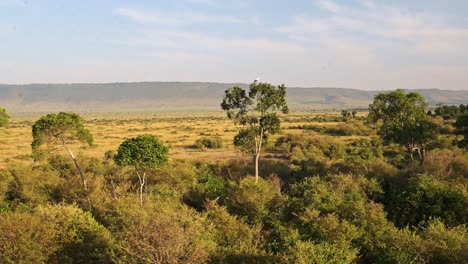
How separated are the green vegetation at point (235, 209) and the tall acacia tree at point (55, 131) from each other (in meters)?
0.07

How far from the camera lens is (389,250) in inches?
543

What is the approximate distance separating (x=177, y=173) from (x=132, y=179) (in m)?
3.00

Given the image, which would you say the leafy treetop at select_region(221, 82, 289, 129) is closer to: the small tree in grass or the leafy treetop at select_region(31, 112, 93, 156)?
the small tree in grass

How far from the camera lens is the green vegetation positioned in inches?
500

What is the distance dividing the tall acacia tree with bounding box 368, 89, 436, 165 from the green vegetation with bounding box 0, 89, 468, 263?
100mm

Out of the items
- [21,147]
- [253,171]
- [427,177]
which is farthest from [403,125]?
[21,147]

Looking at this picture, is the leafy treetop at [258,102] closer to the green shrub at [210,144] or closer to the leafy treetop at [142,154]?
the leafy treetop at [142,154]

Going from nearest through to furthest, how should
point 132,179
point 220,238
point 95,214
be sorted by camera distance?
point 220,238 < point 95,214 < point 132,179

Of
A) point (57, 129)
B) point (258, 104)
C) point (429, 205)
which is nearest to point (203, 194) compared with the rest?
point (258, 104)

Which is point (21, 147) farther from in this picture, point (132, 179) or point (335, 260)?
point (335, 260)

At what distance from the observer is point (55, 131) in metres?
24.8

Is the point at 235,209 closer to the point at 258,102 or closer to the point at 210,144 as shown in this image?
the point at 258,102

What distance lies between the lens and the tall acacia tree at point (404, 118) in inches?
1181

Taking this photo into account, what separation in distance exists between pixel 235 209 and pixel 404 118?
1808 centimetres
